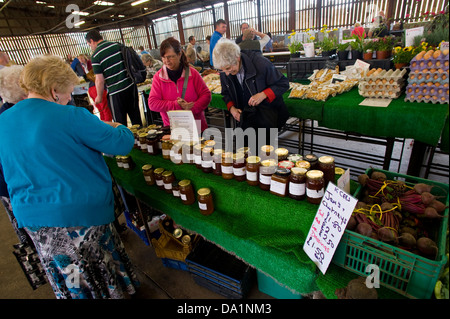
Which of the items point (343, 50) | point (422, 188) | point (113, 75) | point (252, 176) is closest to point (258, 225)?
point (252, 176)

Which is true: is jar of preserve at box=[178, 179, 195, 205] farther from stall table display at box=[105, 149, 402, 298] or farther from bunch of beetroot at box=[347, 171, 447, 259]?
bunch of beetroot at box=[347, 171, 447, 259]

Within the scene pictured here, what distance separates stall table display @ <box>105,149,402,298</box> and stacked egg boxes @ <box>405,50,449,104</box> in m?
1.60

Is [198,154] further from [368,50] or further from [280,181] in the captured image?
[368,50]

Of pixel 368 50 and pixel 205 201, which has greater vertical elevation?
pixel 368 50

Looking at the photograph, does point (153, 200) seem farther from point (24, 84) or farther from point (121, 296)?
point (24, 84)

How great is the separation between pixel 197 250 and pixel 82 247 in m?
0.86

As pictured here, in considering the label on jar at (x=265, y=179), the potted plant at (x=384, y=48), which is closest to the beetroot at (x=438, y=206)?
the label on jar at (x=265, y=179)

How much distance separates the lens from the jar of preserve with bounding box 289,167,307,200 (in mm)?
1211

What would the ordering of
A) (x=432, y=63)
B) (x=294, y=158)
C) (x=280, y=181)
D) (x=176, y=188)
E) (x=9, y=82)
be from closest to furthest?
(x=280, y=181), (x=294, y=158), (x=9, y=82), (x=176, y=188), (x=432, y=63)

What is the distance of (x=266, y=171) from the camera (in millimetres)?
1344

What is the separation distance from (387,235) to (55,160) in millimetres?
1521

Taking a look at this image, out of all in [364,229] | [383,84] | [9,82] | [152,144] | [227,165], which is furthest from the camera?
[383,84]

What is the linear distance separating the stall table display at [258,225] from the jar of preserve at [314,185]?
4 centimetres

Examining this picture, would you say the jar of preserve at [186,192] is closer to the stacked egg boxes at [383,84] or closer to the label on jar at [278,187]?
the label on jar at [278,187]
